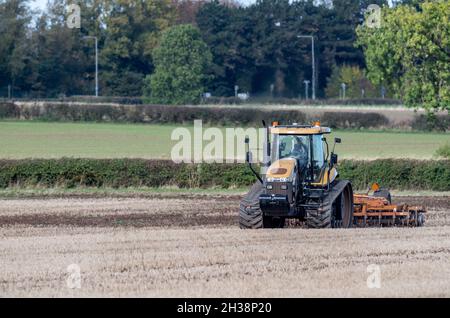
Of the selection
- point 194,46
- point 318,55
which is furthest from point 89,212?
point 318,55

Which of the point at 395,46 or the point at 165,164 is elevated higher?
the point at 395,46

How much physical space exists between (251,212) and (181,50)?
70371 mm

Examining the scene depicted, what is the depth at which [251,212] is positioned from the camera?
21.6 m

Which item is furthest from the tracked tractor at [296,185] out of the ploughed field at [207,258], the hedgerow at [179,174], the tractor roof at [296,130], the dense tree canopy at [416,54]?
the dense tree canopy at [416,54]

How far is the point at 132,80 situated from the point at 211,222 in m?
76.7

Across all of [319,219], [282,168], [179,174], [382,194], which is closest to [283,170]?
[282,168]

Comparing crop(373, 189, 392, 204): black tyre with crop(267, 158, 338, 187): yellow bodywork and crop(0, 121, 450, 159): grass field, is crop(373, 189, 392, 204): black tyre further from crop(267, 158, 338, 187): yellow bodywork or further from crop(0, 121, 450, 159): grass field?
crop(0, 121, 450, 159): grass field

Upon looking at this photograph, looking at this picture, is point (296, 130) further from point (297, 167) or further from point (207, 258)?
point (207, 258)

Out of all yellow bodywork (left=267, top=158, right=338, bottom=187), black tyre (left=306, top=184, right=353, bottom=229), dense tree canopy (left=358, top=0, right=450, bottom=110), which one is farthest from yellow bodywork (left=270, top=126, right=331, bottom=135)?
dense tree canopy (left=358, top=0, right=450, bottom=110)

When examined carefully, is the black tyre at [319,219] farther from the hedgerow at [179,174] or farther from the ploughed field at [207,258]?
the hedgerow at [179,174]

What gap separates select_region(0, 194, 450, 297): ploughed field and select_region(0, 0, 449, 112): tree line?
213ft

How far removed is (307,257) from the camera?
17781mm

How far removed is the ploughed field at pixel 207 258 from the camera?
14789 mm

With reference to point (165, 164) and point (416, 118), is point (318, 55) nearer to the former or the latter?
point (416, 118)
